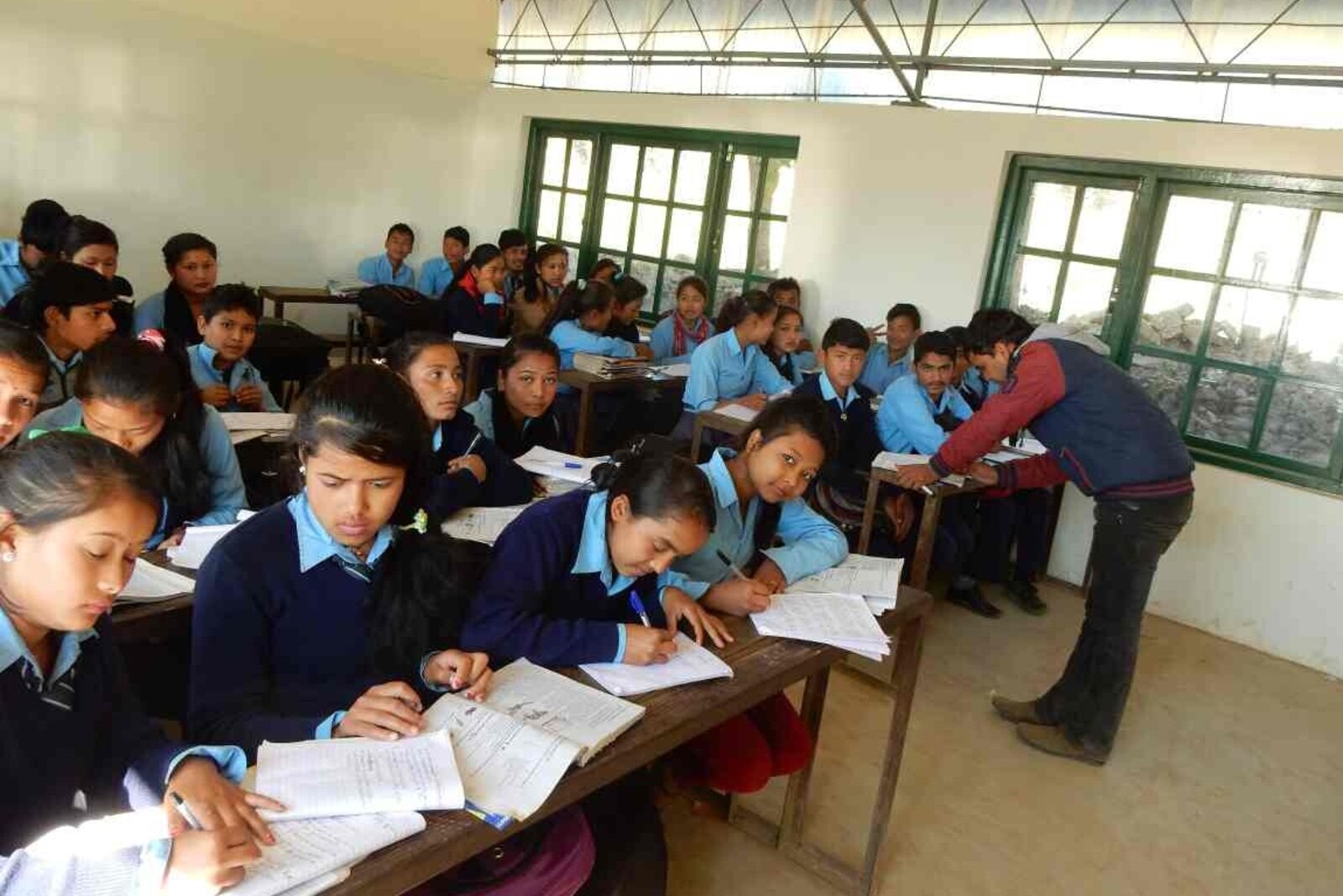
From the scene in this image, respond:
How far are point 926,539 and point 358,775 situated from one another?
267cm

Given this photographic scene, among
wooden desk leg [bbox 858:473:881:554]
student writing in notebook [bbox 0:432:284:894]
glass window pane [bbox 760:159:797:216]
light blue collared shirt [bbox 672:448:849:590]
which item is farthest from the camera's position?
glass window pane [bbox 760:159:797:216]

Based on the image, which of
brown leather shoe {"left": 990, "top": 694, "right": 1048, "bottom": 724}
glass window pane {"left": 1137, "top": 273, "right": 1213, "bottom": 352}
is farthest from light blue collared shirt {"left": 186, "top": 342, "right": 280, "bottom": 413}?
glass window pane {"left": 1137, "top": 273, "right": 1213, "bottom": 352}

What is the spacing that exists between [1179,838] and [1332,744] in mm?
1119

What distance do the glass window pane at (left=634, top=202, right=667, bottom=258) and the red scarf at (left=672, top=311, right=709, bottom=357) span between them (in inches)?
41.3

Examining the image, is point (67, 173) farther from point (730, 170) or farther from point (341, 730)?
point (341, 730)

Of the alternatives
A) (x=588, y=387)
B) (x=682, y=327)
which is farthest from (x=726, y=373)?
(x=682, y=327)

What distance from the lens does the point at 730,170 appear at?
6008 millimetres

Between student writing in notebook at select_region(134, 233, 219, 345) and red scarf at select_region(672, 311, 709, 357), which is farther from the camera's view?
red scarf at select_region(672, 311, 709, 357)

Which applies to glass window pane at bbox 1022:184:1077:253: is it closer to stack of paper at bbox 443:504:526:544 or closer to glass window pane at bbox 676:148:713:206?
glass window pane at bbox 676:148:713:206


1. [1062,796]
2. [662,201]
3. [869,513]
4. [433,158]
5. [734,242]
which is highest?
[433,158]

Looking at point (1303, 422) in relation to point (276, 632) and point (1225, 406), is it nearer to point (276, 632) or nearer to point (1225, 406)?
point (1225, 406)

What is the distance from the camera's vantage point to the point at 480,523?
88.2 inches

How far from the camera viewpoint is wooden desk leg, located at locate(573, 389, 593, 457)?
4.45 m

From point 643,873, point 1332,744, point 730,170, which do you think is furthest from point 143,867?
point 730,170
